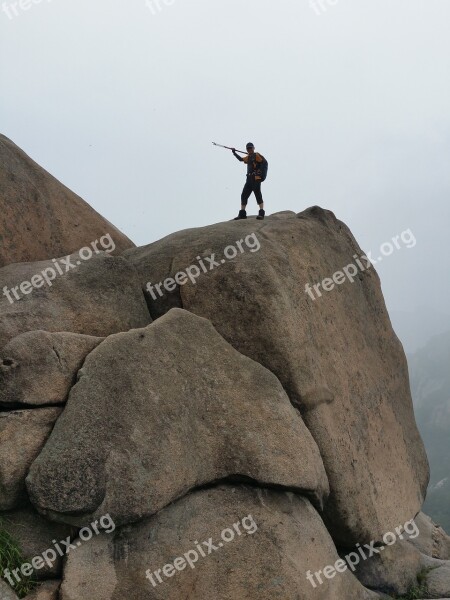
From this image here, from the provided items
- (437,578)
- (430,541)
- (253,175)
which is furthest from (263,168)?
(430,541)

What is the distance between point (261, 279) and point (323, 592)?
5.10 meters

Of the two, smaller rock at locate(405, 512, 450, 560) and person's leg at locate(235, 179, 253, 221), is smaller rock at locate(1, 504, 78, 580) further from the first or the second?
smaller rock at locate(405, 512, 450, 560)

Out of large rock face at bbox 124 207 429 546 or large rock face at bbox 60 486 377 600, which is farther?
large rock face at bbox 124 207 429 546

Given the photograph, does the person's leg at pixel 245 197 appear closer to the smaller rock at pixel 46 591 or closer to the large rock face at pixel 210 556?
the large rock face at pixel 210 556

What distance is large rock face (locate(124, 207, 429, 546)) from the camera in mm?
10359

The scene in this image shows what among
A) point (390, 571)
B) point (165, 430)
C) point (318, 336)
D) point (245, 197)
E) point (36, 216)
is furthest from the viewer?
point (245, 197)

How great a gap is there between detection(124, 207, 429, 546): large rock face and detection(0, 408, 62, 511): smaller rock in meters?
3.51

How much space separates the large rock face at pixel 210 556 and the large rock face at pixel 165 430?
1.07ft

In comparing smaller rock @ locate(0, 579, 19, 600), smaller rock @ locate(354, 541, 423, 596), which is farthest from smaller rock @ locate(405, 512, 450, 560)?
smaller rock @ locate(0, 579, 19, 600)

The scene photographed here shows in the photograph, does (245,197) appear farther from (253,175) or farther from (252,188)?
(253,175)

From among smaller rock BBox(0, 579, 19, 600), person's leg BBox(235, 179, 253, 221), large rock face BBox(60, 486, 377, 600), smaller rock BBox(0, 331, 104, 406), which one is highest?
person's leg BBox(235, 179, 253, 221)

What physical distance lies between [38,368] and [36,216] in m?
4.70

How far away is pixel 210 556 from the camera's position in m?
8.17

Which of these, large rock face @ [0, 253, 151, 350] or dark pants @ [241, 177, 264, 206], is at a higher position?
dark pants @ [241, 177, 264, 206]
